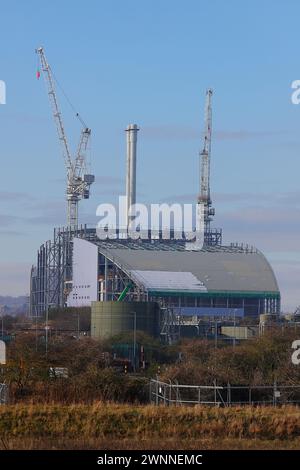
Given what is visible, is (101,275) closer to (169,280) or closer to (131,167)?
(169,280)

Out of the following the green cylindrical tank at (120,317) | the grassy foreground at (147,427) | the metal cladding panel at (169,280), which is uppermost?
the metal cladding panel at (169,280)

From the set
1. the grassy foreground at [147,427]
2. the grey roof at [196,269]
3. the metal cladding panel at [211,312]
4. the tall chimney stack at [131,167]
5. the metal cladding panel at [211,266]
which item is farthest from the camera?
the tall chimney stack at [131,167]

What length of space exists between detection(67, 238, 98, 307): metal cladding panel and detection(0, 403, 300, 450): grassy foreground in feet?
311

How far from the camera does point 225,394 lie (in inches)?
1898

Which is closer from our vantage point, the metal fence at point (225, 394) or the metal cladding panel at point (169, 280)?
the metal fence at point (225, 394)

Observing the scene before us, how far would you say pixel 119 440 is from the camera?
97.9 feet

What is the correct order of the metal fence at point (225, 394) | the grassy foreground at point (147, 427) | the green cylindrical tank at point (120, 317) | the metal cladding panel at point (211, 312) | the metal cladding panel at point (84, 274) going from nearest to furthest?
the grassy foreground at point (147, 427) → the metal fence at point (225, 394) → the green cylindrical tank at point (120, 317) → the metal cladding panel at point (211, 312) → the metal cladding panel at point (84, 274)

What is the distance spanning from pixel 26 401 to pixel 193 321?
260 feet

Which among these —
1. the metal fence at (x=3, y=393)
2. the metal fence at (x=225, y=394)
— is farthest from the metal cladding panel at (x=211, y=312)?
the metal fence at (x=3, y=393)

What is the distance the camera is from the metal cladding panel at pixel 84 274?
432 ft

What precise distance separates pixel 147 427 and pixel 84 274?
3989 inches

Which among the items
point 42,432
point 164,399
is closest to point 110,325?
point 164,399

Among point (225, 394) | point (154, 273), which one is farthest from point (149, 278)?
point (225, 394)

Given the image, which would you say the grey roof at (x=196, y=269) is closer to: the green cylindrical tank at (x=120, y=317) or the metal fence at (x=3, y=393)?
the green cylindrical tank at (x=120, y=317)
